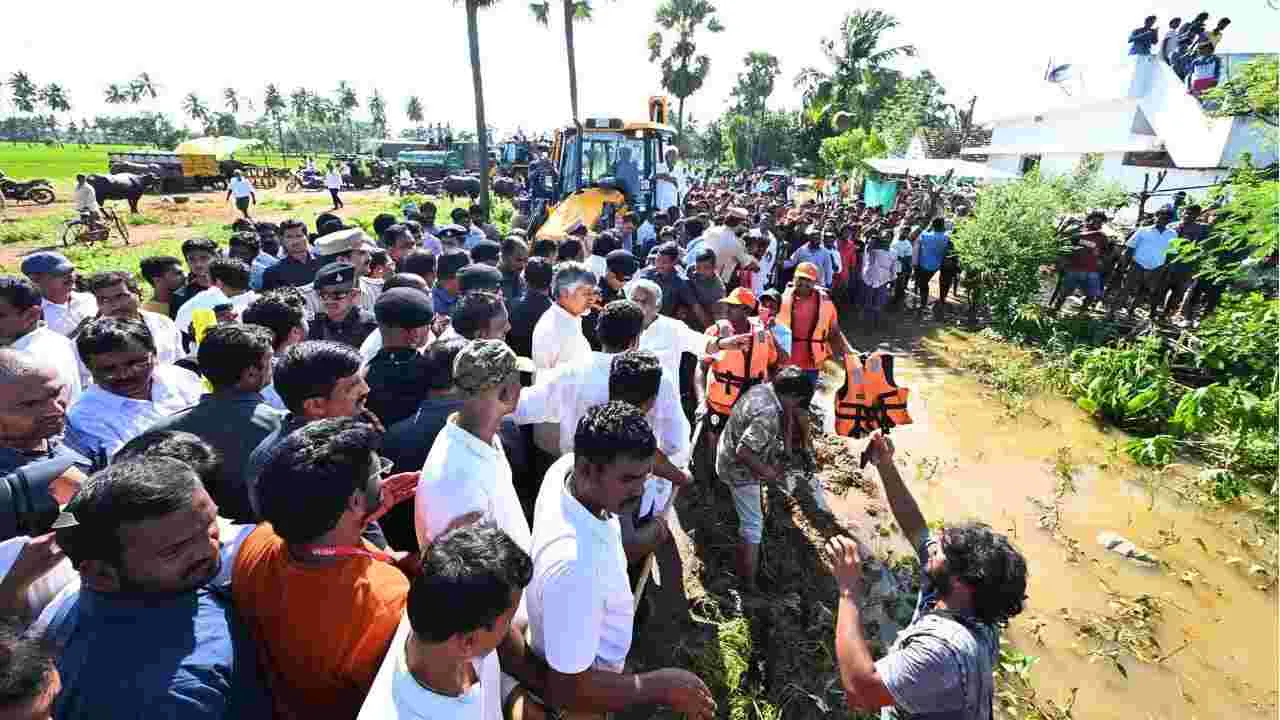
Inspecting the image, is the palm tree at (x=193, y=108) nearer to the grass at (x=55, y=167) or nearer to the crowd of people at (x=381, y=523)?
the grass at (x=55, y=167)

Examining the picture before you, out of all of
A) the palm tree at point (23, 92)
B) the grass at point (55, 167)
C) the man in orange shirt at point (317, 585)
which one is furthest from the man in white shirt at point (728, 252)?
the palm tree at point (23, 92)

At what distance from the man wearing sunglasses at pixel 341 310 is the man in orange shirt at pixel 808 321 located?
3150 mm

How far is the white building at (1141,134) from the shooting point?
12.6 metres

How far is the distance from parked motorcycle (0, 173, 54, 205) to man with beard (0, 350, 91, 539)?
27.8 metres

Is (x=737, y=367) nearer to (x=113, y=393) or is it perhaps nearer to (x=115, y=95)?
(x=113, y=393)

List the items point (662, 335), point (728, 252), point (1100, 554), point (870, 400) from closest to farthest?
Result: point (870, 400), point (662, 335), point (1100, 554), point (728, 252)

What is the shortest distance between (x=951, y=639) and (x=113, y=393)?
10.6ft

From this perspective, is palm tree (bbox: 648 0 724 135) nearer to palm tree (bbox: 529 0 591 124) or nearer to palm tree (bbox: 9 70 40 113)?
palm tree (bbox: 529 0 591 124)

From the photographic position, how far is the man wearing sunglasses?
12.9 ft

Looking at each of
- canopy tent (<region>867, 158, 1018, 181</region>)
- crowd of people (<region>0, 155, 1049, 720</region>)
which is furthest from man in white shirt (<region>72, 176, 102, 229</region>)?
canopy tent (<region>867, 158, 1018, 181</region>)

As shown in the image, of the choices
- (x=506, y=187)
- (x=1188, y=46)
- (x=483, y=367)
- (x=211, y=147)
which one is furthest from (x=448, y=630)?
(x=211, y=147)

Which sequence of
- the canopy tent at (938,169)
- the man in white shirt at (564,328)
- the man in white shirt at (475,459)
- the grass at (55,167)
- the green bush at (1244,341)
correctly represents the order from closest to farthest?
the man in white shirt at (475,459) < the man in white shirt at (564,328) < the green bush at (1244,341) < the canopy tent at (938,169) < the grass at (55,167)

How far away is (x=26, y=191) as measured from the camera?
70.6 ft

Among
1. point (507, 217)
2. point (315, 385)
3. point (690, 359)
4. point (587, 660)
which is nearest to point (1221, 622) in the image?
point (690, 359)
